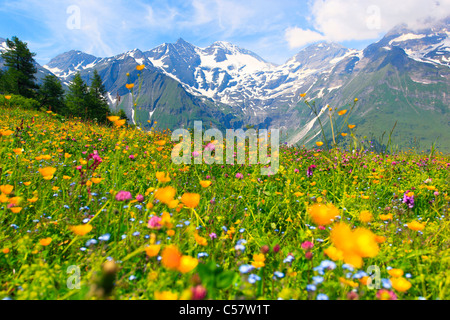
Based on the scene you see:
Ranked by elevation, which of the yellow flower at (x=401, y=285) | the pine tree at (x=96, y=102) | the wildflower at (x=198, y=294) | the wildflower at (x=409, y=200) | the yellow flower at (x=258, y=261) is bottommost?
the yellow flower at (x=401, y=285)

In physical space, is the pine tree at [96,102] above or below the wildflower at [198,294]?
above

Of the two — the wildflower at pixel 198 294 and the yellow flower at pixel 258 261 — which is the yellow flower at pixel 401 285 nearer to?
the yellow flower at pixel 258 261

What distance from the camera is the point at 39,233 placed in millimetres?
1903

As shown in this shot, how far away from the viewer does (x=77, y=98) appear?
39562 mm

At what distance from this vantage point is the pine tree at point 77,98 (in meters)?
39.0

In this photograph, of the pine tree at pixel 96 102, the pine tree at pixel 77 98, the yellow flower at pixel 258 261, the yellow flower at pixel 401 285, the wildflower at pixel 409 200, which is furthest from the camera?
the pine tree at pixel 96 102

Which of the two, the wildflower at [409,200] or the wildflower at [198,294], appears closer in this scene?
the wildflower at [198,294]

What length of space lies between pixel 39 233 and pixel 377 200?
3.74 meters

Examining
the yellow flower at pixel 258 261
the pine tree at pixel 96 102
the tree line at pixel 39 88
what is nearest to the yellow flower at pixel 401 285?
the yellow flower at pixel 258 261

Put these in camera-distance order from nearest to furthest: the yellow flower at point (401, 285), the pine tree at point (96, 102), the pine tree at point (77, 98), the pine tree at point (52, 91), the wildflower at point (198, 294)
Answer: the wildflower at point (198, 294), the yellow flower at point (401, 285), the pine tree at point (52, 91), the pine tree at point (77, 98), the pine tree at point (96, 102)

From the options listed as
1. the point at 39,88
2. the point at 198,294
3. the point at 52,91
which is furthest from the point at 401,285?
the point at 52,91

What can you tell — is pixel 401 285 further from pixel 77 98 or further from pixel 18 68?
pixel 18 68
